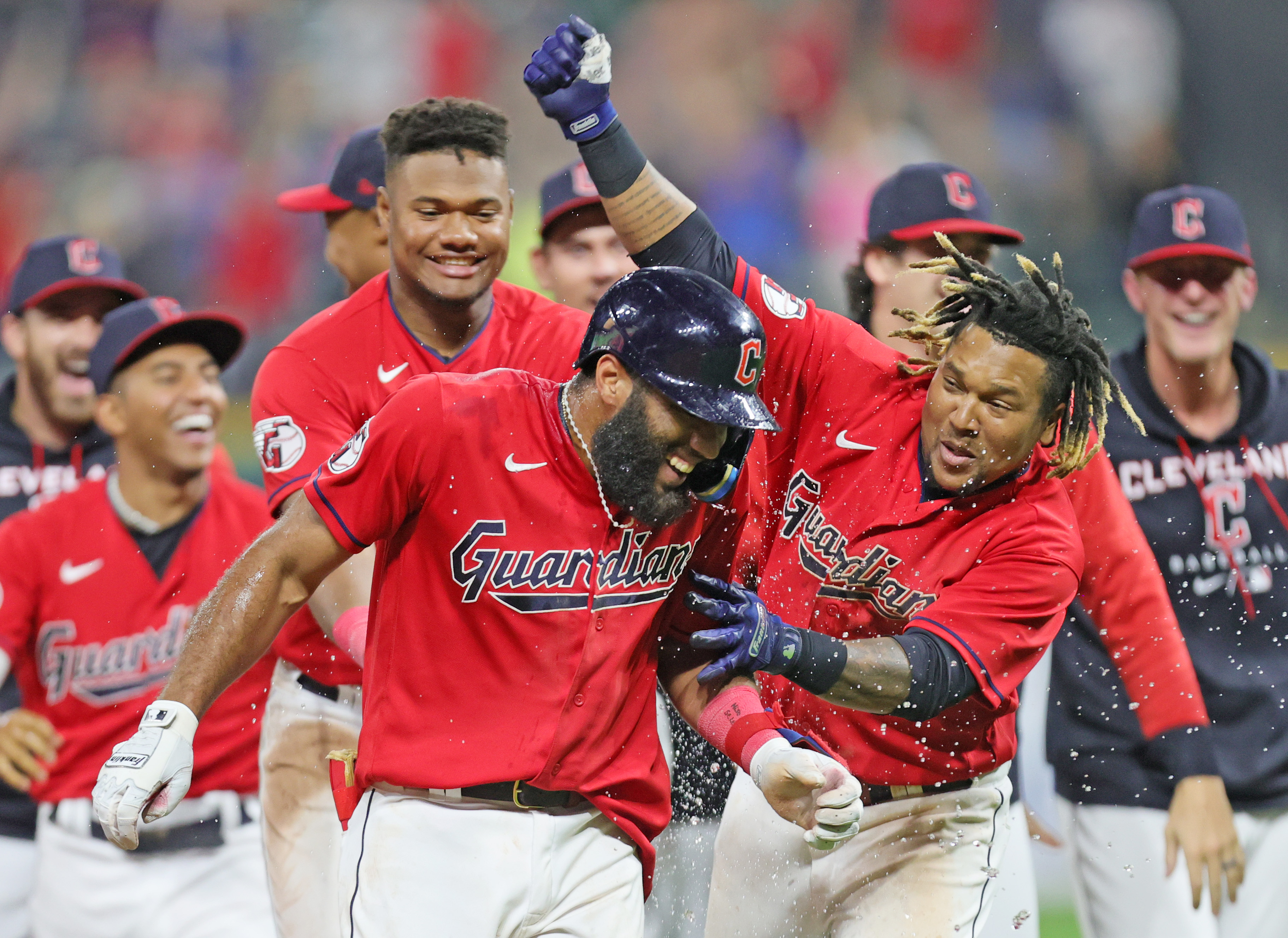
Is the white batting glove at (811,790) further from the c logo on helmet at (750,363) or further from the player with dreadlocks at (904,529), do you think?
the c logo on helmet at (750,363)

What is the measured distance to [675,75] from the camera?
1002cm

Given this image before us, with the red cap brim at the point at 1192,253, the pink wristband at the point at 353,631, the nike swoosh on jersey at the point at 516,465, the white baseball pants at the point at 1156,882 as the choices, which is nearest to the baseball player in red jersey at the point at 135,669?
the pink wristband at the point at 353,631

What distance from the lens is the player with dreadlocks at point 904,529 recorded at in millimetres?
3559

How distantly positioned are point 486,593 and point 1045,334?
5.27 feet

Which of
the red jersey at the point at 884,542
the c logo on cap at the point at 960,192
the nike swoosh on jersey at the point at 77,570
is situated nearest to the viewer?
the red jersey at the point at 884,542

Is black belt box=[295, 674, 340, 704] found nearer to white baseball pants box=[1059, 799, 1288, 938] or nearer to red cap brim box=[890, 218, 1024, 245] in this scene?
red cap brim box=[890, 218, 1024, 245]

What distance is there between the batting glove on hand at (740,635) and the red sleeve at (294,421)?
1.32 metres

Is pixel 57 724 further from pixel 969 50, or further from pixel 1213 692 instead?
pixel 969 50

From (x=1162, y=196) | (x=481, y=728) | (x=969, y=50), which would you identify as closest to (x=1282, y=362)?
(x=969, y=50)

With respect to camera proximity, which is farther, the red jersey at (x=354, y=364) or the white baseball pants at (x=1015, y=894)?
the white baseball pants at (x=1015, y=894)

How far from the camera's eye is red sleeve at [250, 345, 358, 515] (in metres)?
3.98

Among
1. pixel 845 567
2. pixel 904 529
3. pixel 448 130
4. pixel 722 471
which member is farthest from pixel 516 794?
pixel 448 130

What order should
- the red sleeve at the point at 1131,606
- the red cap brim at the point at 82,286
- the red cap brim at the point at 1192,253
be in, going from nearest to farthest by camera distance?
the red sleeve at the point at 1131,606
the red cap brim at the point at 1192,253
the red cap brim at the point at 82,286

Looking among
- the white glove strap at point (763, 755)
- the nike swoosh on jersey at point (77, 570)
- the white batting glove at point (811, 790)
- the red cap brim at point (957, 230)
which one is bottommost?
the white batting glove at point (811, 790)
